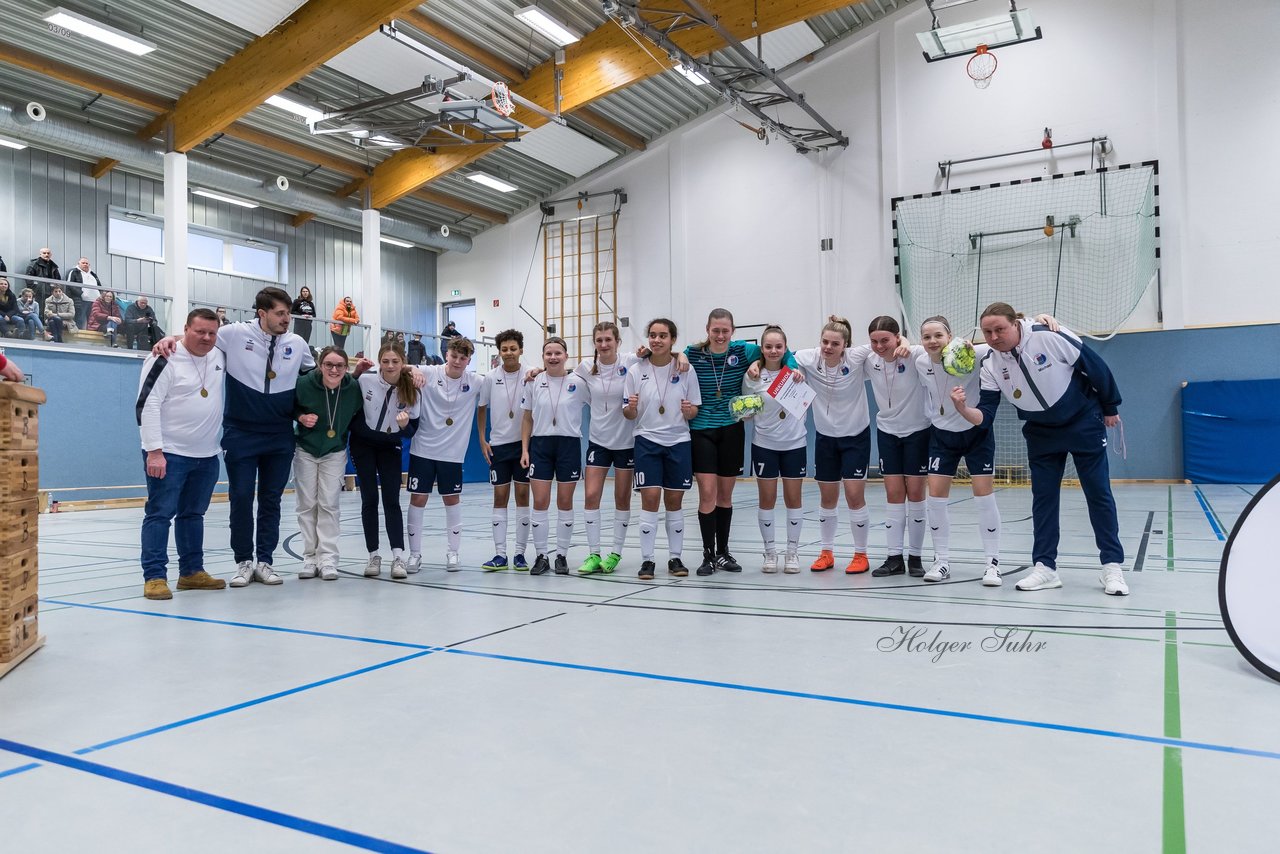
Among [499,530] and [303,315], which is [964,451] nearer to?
[499,530]

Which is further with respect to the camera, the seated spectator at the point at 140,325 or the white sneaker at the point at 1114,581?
the seated spectator at the point at 140,325

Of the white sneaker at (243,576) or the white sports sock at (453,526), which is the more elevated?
the white sports sock at (453,526)

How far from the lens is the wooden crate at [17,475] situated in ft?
11.2

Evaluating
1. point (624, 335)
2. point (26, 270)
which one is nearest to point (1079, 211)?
point (624, 335)

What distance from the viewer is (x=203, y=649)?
3.78m

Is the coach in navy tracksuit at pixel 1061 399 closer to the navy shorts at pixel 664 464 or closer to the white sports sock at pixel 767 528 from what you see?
the white sports sock at pixel 767 528

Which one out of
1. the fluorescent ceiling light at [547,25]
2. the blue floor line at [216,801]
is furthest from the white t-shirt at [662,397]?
the fluorescent ceiling light at [547,25]

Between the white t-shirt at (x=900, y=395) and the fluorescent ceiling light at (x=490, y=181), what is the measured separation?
1726 centimetres

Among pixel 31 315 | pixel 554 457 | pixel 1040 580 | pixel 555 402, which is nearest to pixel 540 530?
pixel 554 457

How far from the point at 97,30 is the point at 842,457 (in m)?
14.6

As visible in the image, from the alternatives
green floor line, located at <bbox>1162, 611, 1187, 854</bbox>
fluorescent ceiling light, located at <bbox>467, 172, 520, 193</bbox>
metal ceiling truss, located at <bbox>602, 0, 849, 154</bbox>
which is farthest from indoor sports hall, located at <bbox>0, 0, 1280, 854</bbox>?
fluorescent ceiling light, located at <bbox>467, 172, 520, 193</bbox>

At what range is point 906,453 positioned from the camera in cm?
572

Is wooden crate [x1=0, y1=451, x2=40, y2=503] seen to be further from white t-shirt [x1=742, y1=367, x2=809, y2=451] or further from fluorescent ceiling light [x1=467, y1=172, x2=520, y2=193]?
fluorescent ceiling light [x1=467, y1=172, x2=520, y2=193]

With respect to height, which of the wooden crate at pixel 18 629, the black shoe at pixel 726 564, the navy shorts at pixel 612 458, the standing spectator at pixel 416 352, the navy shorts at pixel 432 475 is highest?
Answer: the standing spectator at pixel 416 352
